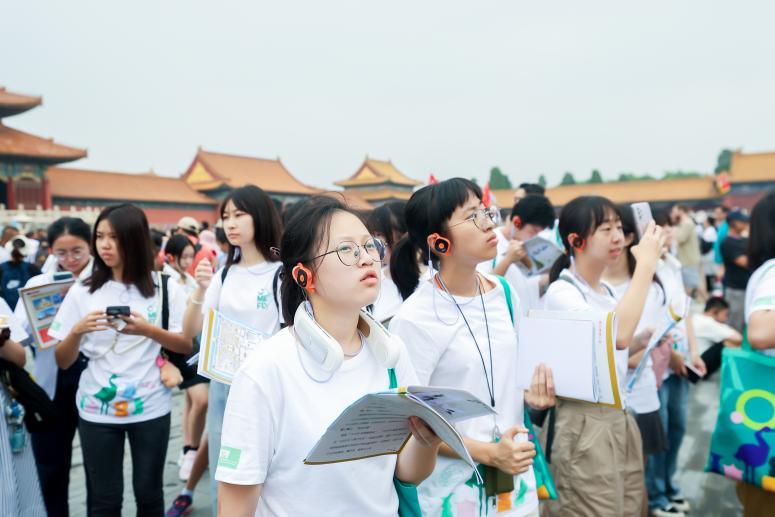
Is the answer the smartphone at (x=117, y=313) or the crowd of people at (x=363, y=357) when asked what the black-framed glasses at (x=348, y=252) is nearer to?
the crowd of people at (x=363, y=357)

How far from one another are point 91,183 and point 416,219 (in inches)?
1053

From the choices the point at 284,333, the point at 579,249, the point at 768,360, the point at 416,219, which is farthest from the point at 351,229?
the point at 768,360

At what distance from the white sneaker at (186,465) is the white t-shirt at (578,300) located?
2.68m

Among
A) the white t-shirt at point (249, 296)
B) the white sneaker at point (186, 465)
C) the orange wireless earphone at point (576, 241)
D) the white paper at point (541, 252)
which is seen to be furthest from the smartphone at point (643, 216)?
the white sneaker at point (186, 465)

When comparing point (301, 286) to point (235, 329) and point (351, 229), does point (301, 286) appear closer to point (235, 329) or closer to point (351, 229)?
point (351, 229)

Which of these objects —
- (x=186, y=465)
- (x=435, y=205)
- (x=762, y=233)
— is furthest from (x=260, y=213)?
(x=762, y=233)

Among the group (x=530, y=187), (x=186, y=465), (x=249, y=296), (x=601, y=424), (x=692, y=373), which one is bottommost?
(x=186, y=465)

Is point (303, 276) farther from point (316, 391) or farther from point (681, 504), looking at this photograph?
point (681, 504)

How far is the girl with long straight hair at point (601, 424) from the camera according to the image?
2088mm

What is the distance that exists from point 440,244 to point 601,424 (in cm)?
89

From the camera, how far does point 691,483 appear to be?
3650 mm

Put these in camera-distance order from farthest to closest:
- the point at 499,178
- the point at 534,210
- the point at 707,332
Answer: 1. the point at 499,178
2. the point at 534,210
3. the point at 707,332

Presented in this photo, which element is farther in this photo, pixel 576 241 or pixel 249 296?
pixel 249 296

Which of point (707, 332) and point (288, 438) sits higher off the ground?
point (288, 438)
